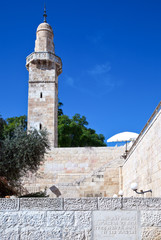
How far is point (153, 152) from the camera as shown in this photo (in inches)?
374

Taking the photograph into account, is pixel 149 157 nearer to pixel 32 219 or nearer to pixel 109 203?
pixel 109 203

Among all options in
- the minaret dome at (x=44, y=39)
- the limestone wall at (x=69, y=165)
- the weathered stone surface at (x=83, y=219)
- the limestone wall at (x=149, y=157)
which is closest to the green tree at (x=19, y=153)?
the limestone wall at (x=69, y=165)

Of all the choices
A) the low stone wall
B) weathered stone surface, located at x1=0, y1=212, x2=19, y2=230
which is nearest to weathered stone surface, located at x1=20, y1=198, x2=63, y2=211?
the low stone wall

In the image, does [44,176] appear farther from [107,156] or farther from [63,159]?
[107,156]

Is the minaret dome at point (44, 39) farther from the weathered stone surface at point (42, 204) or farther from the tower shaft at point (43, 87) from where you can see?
the weathered stone surface at point (42, 204)

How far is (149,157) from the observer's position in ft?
33.1

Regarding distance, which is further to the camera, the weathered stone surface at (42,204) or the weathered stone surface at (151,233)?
the weathered stone surface at (42,204)

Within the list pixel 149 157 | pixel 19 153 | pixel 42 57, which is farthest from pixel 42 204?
pixel 42 57

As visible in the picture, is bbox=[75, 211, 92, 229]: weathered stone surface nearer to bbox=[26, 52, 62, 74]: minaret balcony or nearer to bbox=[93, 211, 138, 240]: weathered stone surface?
bbox=[93, 211, 138, 240]: weathered stone surface

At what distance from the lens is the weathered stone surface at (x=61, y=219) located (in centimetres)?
383

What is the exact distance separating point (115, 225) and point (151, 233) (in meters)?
0.41

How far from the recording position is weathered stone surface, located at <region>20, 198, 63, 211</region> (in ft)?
12.7

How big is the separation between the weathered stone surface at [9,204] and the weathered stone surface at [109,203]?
983mm

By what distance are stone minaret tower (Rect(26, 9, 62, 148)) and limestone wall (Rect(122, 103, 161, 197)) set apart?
8.40m
